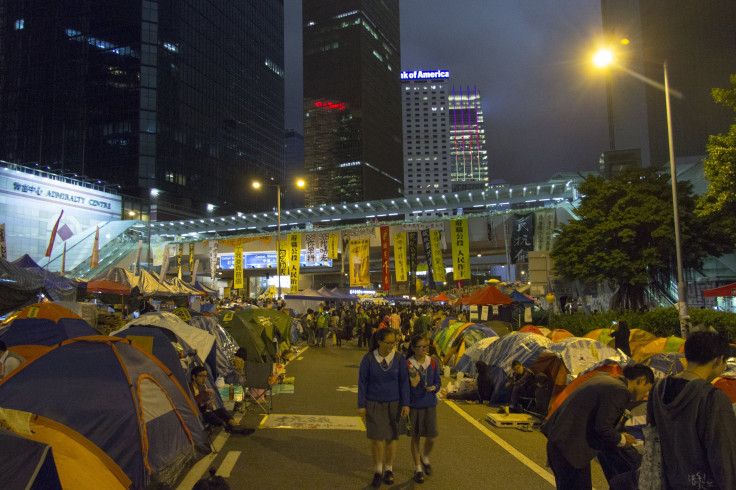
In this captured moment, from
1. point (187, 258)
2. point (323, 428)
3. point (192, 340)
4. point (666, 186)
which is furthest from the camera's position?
point (187, 258)

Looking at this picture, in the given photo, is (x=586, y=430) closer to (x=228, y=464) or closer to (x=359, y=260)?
(x=228, y=464)

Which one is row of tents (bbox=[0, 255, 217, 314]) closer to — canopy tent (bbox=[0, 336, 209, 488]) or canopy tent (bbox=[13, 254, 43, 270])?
canopy tent (bbox=[13, 254, 43, 270])

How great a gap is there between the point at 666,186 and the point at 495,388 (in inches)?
669

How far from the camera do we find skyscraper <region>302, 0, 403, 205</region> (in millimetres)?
157000

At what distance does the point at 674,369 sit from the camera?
22.5 feet

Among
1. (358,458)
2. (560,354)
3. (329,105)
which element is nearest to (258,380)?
(358,458)

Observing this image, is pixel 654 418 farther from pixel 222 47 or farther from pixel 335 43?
pixel 335 43

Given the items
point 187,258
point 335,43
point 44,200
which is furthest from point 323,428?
point 335,43

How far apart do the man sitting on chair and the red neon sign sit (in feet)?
514

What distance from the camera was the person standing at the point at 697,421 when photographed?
2529mm

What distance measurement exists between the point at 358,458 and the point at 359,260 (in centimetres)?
2257

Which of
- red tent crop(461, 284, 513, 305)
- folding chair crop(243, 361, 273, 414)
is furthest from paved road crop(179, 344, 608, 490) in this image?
red tent crop(461, 284, 513, 305)

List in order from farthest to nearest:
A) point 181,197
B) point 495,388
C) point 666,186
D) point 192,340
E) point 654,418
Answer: point 181,197 < point 666,186 < point 495,388 < point 192,340 < point 654,418

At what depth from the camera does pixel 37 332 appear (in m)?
Answer: 8.34
